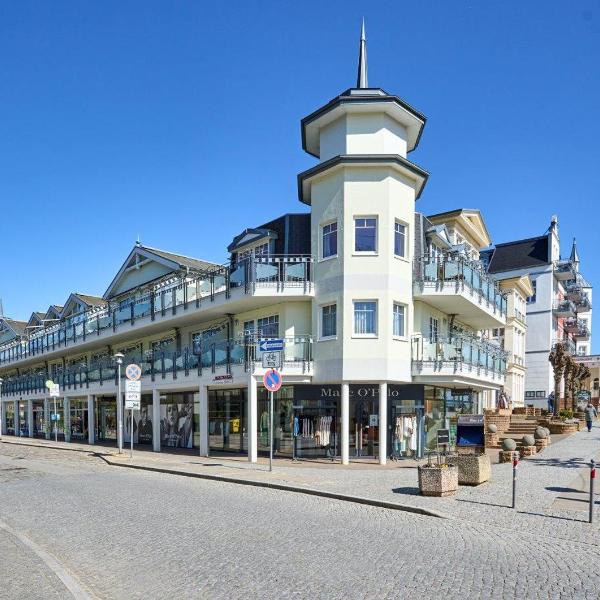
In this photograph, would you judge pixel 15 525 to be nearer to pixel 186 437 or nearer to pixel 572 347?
pixel 186 437

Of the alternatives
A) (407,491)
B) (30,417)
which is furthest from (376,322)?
(30,417)

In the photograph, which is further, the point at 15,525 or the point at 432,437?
the point at 432,437

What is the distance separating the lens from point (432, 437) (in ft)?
76.4

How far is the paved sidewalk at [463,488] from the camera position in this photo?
35.9 feet

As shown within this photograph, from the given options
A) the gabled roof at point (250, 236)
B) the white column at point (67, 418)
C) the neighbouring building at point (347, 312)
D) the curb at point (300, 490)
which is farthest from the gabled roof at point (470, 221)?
the white column at point (67, 418)

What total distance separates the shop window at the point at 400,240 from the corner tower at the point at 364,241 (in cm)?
4

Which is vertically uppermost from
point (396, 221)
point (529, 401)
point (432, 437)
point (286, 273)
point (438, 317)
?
point (396, 221)

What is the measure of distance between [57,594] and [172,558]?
1.88 meters

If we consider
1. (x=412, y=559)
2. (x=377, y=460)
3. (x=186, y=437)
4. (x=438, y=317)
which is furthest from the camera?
(x=186, y=437)

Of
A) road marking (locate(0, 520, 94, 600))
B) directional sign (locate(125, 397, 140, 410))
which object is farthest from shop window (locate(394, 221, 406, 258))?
road marking (locate(0, 520, 94, 600))

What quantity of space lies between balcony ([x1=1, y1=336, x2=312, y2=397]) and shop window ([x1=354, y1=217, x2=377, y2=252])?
148 inches

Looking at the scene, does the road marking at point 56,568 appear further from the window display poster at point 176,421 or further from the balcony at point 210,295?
the window display poster at point 176,421

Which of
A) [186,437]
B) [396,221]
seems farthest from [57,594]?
[186,437]

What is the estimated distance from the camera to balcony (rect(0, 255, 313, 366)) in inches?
Result: 882
